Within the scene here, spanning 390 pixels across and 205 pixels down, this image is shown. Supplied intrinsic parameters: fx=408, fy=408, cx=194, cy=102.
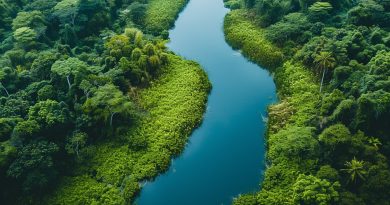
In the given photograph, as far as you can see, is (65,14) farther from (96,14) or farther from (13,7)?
(13,7)

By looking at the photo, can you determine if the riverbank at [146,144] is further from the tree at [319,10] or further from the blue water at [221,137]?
the tree at [319,10]

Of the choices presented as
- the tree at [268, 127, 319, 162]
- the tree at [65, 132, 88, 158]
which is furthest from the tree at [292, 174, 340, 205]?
the tree at [65, 132, 88, 158]

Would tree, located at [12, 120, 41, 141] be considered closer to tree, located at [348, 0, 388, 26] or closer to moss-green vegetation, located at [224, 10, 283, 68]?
moss-green vegetation, located at [224, 10, 283, 68]

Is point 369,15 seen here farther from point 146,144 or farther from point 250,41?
point 146,144

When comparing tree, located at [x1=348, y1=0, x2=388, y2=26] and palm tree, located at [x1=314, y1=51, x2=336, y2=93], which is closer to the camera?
palm tree, located at [x1=314, y1=51, x2=336, y2=93]

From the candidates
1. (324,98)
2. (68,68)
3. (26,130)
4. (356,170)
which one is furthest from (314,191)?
(68,68)

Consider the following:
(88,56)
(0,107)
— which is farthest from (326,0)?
(0,107)
